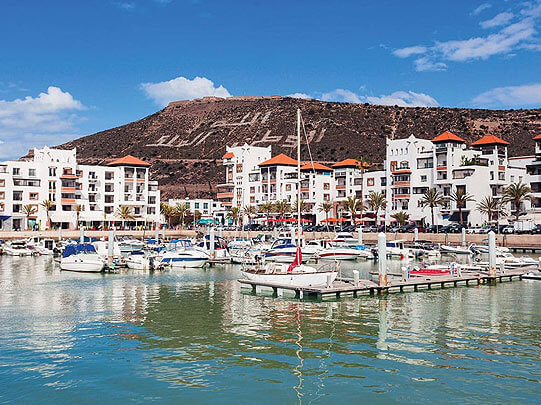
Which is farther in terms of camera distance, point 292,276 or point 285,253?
point 285,253

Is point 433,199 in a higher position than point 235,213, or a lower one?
higher

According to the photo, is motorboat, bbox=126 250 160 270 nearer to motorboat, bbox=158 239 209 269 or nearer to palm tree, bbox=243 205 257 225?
motorboat, bbox=158 239 209 269

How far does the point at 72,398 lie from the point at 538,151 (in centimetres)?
11121

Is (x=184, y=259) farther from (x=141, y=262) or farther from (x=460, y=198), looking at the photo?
(x=460, y=198)

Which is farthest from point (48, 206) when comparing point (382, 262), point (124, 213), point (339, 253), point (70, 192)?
point (382, 262)

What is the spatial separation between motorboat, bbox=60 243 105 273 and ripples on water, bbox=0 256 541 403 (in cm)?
1536

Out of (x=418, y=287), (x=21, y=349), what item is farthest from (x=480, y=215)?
(x=21, y=349)

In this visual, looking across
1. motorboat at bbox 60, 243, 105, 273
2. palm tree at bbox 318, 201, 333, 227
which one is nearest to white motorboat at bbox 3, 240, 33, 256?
motorboat at bbox 60, 243, 105, 273

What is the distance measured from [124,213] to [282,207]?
34.4 meters

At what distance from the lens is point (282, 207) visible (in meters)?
127

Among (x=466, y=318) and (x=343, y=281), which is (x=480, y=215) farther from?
(x=466, y=318)

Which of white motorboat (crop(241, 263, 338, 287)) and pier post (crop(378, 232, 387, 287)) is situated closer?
white motorboat (crop(241, 263, 338, 287))

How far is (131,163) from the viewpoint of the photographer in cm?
13300

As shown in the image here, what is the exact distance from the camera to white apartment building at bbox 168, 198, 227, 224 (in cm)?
15150
